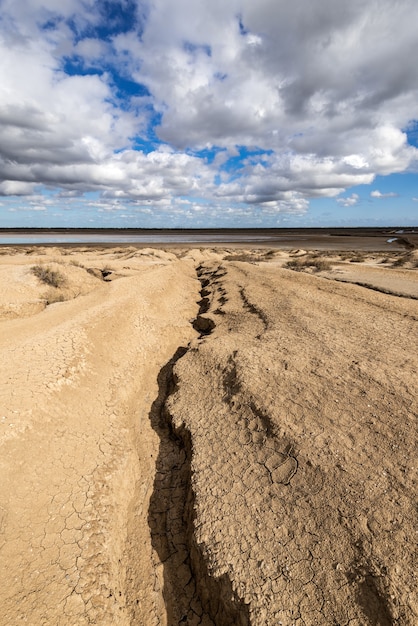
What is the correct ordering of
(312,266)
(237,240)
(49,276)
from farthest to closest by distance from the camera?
(237,240)
(312,266)
(49,276)

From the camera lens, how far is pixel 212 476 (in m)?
3.92

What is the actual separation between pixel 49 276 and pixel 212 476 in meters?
12.0

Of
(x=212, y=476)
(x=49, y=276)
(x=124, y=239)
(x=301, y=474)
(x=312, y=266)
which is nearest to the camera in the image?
(x=301, y=474)

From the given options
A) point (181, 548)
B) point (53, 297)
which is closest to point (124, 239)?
point (53, 297)

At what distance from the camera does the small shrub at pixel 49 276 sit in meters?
13.2

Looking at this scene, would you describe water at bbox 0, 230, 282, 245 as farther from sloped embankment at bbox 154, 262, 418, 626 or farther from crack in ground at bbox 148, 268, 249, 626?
crack in ground at bbox 148, 268, 249, 626

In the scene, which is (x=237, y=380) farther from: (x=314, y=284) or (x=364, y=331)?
(x=314, y=284)

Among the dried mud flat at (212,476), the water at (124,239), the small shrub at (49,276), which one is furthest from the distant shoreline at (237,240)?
the dried mud flat at (212,476)

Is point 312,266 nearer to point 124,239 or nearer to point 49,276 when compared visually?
point 49,276

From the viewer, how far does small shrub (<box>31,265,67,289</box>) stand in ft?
43.4

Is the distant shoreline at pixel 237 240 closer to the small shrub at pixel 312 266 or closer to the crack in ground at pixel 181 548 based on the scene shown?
the small shrub at pixel 312 266

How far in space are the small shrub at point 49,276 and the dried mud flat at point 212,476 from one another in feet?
19.5

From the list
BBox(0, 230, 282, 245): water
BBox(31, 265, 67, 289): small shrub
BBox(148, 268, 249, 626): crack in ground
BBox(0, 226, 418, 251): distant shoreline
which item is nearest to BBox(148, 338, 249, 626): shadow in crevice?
BBox(148, 268, 249, 626): crack in ground

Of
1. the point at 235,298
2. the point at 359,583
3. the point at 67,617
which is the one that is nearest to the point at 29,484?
the point at 67,617
